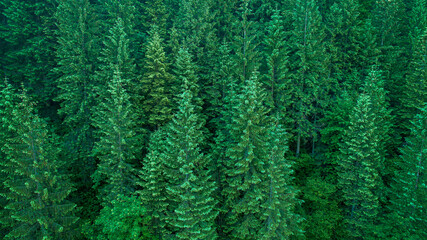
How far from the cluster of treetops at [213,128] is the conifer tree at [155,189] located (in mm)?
115

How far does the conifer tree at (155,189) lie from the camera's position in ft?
58.1

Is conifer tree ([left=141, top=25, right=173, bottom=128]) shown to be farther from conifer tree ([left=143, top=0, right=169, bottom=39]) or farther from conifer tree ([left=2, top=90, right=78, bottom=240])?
conifer tree ([left=143, top=0, right=169, bottom=39])

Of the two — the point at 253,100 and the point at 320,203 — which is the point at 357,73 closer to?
the point at 320,203

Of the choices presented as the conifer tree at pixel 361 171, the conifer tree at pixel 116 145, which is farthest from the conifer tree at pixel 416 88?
the conifer tree at pixel 116 145

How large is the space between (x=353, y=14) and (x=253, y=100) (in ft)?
65.7

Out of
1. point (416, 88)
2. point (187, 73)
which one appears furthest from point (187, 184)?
point (416, 88)

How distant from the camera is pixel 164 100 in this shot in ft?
77.6

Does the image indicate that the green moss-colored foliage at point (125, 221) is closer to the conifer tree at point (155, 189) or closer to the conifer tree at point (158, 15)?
the conifer tree at point (155, 189)

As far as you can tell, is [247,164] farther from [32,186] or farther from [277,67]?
[32,186]

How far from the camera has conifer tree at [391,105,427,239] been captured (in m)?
18.8

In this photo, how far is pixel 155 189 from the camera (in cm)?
1812

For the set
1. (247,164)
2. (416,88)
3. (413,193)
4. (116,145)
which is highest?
(416,88)

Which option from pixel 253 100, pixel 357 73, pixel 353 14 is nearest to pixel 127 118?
pixel 253 100

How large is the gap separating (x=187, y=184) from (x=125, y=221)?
5.18 meters
